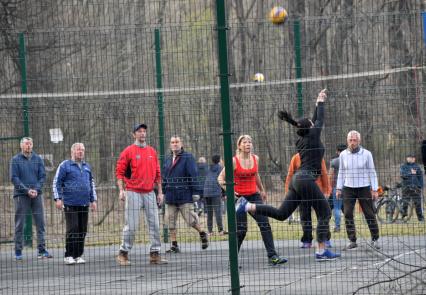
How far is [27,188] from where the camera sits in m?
14.6

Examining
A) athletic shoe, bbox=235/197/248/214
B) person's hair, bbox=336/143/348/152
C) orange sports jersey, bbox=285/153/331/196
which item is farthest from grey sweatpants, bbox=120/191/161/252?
person's hair, bbox=336/143/348/152

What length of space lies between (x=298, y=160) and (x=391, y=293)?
165 inches

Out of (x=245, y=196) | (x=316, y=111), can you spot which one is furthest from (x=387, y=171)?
(x=245, y=196)

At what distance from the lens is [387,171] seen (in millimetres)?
11742

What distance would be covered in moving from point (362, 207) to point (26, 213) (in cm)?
541

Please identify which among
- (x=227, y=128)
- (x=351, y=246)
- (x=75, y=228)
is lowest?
(x=351, y=246)

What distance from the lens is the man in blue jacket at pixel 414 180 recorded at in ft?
37.6

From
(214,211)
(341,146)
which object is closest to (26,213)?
(214,211)

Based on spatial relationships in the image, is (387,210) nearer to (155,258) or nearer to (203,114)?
(155,258)

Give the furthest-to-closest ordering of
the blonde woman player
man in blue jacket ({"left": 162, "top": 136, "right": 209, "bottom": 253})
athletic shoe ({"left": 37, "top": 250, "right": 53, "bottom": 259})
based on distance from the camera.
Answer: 1. man in blue jacket ({"left": 162, "top": 136, "right": 209, "bottom": 253})
2. athletic shoe ({"left": 37, "top": 250, "right": 53, "bottom": 259})
3. the blonde woman player

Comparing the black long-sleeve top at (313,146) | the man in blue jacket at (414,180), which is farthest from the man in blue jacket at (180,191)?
the man in blue jacket at (414,180)

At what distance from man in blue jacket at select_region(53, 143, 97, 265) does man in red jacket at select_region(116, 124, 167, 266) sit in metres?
0.63

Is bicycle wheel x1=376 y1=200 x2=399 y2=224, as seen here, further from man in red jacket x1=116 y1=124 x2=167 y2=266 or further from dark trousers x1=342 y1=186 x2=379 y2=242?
man in red jacket x1=116 y1=124 x2=167 y2=266

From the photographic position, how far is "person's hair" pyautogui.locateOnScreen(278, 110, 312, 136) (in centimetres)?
1146
